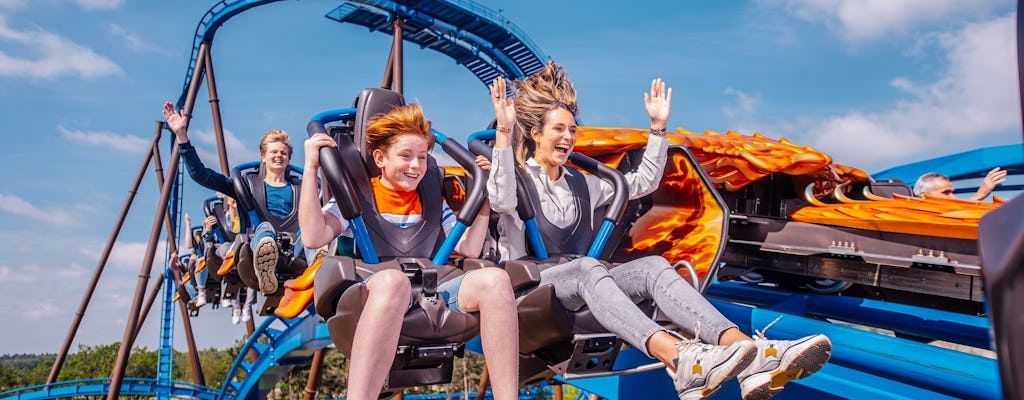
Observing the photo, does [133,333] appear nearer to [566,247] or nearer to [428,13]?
[428,13]

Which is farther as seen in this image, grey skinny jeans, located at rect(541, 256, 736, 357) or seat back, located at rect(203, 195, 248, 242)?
seat back, located at rect(203, 195, 248, 242)

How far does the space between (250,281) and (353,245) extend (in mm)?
1505

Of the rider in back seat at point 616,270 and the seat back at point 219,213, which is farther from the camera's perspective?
the seat back at point 219,213

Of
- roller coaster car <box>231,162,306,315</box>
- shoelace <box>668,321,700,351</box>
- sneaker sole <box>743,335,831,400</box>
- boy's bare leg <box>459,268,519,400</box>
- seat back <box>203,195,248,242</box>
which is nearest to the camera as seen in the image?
sneaker sole <box>743,335,831,400</box>

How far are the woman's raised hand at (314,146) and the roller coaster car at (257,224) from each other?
3.68ft

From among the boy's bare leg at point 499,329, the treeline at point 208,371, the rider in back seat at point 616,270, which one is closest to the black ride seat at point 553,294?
the rider in back seat at point 616,270

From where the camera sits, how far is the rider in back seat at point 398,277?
5.94 ft

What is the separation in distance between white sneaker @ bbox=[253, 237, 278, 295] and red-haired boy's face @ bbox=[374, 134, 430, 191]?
3.01 ft

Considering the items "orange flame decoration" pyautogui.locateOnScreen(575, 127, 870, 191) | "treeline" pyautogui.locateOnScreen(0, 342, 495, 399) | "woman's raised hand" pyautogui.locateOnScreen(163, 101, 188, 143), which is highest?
"woman's raised hand" pyautogui.locateOnScreen(163, 101, 188, 143)

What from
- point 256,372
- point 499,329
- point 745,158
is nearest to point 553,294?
point 499,329

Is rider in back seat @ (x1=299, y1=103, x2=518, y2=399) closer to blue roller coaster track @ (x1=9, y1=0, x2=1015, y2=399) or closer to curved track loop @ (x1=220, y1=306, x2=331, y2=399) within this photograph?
blue roller coaster track @ (x1=9, y1=0, x2=1015, y2=399)

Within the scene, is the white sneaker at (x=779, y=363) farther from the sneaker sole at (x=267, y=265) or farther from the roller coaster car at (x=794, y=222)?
the sneaker sole at (x=267, y=265)

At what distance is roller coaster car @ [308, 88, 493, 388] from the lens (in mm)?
1911

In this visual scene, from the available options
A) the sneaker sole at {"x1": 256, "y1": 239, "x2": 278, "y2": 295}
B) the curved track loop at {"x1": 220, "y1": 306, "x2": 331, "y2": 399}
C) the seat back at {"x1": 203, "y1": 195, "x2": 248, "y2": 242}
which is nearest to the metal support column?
the curved track loop at {"x1": 220, "y1": 306, "x2": 331, "y2": 399}
